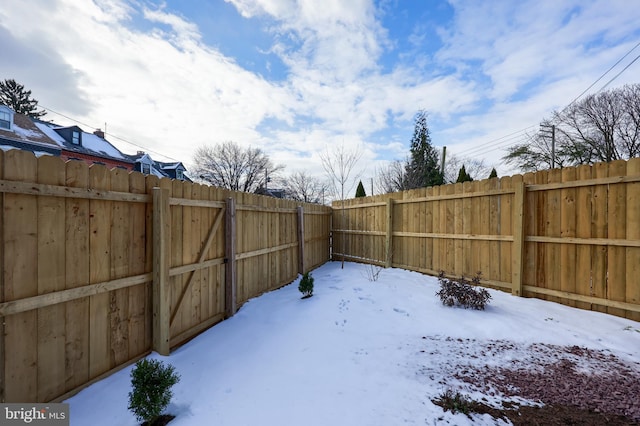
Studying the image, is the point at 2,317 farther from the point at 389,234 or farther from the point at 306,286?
the point at 389,234

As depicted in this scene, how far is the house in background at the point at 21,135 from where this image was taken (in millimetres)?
14047

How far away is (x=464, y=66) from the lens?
25.0 feet

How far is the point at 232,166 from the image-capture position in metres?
27.1

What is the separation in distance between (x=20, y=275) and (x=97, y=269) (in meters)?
0.51

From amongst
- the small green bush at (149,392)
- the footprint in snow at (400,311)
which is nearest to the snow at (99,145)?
the small green bush at (149,392)

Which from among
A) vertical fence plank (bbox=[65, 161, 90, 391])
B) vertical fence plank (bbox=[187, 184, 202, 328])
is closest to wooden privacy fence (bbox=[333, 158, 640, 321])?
vertical fence plank (bbox=[187, 184, 202, 328])

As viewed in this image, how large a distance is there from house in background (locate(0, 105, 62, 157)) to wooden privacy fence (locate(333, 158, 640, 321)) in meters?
18.6

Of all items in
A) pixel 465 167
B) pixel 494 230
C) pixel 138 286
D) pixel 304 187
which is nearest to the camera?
pixel 138 286

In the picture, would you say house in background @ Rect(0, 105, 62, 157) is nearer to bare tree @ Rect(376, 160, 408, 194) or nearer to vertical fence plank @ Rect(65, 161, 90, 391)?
vertical fence plank @ Rect(65, 161, 90, 391)

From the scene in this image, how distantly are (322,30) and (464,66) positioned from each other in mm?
4148

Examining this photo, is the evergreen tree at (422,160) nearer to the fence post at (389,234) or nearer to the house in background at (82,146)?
the fence post at (389,234)

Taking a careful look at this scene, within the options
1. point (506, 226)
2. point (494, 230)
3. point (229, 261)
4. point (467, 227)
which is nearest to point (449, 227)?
point (467, 227)

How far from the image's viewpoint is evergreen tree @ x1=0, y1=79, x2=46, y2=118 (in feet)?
74.4

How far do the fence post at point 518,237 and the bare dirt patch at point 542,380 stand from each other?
1.72m
